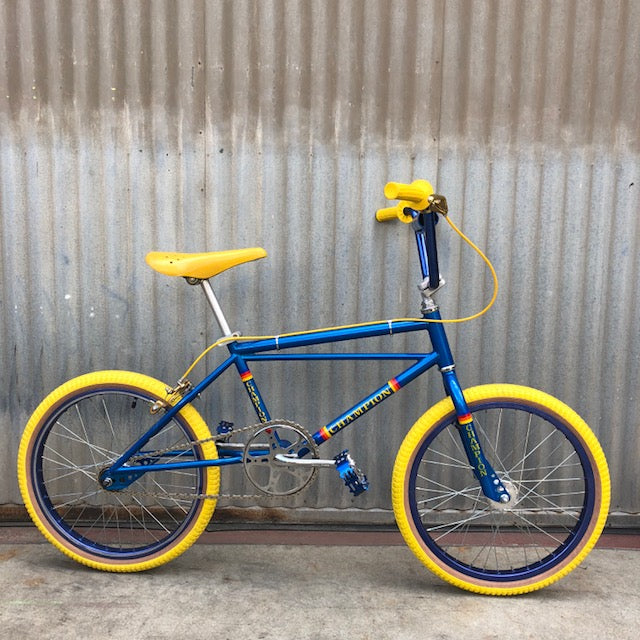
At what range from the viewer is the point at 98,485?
3.07m

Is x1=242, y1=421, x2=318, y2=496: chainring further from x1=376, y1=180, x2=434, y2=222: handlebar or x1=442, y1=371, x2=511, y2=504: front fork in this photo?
x1=376, y1=180, x2=434, y2=222: handlebar

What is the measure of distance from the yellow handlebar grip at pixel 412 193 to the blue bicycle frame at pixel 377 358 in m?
0.10

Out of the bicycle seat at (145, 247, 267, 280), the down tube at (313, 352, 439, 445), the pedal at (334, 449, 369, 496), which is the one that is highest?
the bicycle seat at (145, 247, 267, 280)

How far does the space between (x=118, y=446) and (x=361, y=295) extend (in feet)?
5.03

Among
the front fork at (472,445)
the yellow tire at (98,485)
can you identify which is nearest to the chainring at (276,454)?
the yellow tire at (98,485)

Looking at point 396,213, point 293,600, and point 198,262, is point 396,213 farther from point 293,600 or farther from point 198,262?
point 293,600

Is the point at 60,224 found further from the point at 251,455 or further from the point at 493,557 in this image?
the point at 493,557

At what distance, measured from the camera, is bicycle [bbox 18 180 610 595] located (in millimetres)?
2869

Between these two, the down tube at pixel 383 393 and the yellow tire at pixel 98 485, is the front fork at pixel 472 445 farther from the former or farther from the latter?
the yellow tire at pixel 98 485

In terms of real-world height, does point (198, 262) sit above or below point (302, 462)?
above

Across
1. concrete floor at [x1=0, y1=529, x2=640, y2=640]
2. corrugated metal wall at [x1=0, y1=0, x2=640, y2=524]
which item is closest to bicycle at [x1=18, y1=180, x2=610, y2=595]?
concrete floor at [x1=0, y1=529, x2=640, y2=640]

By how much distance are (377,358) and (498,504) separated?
87 centimetres

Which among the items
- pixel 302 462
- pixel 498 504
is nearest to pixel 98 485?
pixel 302 462

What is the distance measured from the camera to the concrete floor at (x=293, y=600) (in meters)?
2.63
